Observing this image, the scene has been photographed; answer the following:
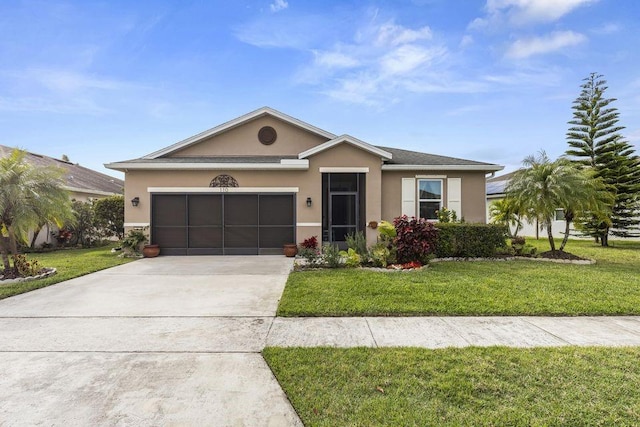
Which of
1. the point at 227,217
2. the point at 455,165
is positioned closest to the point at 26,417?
the point at 227,217

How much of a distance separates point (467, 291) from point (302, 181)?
757 cm

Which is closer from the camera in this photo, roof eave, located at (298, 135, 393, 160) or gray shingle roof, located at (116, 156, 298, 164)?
roof eave, located at (298, 135, 393, 160)

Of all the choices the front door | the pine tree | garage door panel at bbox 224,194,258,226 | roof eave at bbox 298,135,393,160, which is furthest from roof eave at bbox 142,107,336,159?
the pine tree

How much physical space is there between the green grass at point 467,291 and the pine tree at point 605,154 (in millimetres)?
10231

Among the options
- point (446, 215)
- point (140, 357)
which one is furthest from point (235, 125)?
point (140, 357)

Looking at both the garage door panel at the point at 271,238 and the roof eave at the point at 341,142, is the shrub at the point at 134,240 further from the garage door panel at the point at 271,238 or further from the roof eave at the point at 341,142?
the roof eave at the point at 341,142

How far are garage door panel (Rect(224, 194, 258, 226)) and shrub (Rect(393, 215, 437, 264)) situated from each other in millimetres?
5802

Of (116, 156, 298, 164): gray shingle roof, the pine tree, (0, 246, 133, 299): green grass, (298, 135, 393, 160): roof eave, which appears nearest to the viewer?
(0, 246, 133, 299): green grass

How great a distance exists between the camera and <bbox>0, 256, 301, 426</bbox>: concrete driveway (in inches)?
108

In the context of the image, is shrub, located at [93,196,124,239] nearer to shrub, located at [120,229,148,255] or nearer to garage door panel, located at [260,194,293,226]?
shrub, located at [120,229,148,255]

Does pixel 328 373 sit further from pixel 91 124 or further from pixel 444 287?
pixel 91 124

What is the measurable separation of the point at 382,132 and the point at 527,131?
7.64 m

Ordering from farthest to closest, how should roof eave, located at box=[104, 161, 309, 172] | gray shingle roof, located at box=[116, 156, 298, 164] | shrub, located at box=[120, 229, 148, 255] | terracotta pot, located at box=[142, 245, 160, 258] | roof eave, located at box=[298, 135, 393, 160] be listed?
gray shingle roof, located at box=[116, 156, 298, 164] → roof eave, located at box=[298, 135, 393, 160] → roof eave, located at box=[104, 161, 309, 172] → terracotta pot, located at box=[142, 245, 160, 258] → shrub, located at box=[120, 229, 148, 255]

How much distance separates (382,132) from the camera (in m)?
20.0
